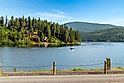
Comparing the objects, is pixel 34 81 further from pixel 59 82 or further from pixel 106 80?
pixel 106 80

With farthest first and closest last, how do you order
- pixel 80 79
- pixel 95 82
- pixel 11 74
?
pixel 11 74
pixel 80 79
pixel 95 82

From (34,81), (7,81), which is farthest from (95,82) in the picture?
(7,81)

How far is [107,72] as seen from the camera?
93.8ft

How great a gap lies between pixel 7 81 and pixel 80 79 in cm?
532

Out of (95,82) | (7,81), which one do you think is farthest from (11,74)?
(95,82)

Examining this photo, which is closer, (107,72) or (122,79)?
(122,79)

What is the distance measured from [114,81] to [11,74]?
9421mm

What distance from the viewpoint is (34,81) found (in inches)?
882

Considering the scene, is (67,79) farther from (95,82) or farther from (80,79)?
(95,82)

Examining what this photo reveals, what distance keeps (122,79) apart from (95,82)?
94.6 inches

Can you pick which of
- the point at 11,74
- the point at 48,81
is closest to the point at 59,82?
the point at 48,81

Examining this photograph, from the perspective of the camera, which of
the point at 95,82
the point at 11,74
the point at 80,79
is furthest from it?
the point at 11,74

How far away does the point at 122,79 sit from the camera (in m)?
23.0

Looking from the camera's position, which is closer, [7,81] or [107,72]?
[7,81]
